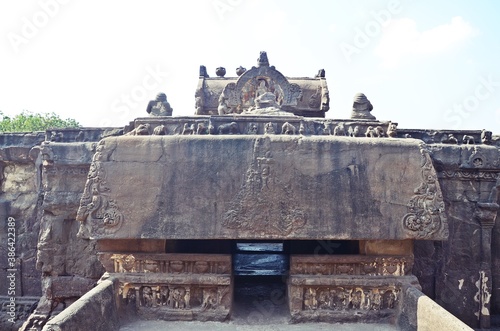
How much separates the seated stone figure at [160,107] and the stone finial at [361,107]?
2930mm

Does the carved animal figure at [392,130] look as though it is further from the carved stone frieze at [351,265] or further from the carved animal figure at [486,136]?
the carved animal figure at [486,136]

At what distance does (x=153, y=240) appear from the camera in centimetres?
431

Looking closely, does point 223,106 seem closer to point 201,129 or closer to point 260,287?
point 201,129

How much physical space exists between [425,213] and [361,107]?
2064 millimetres

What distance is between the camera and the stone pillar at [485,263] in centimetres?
533

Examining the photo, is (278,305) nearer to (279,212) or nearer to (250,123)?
(279,212)

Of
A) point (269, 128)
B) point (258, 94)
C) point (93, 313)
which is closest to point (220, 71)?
point (258, 94)

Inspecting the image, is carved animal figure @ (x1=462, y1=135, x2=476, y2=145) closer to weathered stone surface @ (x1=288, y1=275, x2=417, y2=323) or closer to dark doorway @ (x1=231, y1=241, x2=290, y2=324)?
weathered stone surface @ (x1=288, y1=275, x2=417, y2=323)

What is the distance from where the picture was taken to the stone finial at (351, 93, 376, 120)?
5.41 m

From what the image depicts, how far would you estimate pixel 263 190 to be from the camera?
13.2ft

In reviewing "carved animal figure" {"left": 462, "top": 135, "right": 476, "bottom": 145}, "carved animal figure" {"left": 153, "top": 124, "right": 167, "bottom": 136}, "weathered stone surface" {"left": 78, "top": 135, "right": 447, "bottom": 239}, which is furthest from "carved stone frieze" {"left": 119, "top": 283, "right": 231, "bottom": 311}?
"carved animal figure" {"left": 462, "top": 135, "right": 476, "bottom": 145}

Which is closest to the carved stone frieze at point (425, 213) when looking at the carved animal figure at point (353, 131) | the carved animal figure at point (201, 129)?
the carved animal figure at point (353, 131)

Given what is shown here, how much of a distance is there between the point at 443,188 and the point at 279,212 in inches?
118

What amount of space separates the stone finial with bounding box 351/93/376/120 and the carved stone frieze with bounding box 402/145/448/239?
166cm
